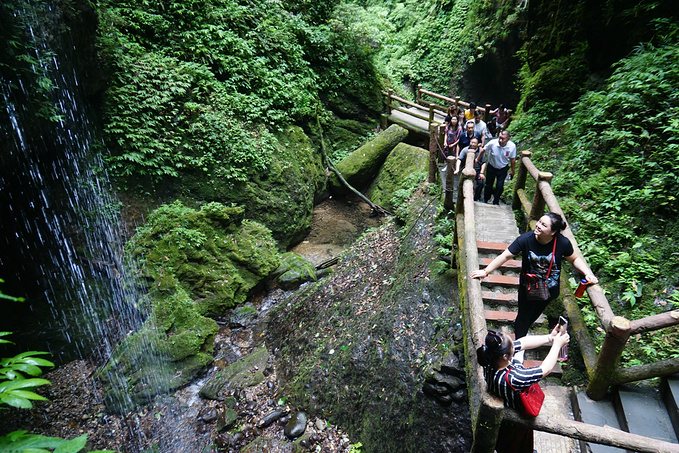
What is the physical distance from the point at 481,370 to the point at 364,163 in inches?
440

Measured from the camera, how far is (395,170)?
13070mm

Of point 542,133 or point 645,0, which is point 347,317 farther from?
point 645,0

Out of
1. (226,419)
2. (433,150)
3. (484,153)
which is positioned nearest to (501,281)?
(484,153)

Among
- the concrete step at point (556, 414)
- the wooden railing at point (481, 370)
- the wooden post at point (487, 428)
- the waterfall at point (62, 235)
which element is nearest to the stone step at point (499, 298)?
the wooden railing at point (481, 370)

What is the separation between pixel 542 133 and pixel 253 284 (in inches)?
341

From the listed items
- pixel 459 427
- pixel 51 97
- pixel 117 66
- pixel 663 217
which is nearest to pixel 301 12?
pixel 117 66

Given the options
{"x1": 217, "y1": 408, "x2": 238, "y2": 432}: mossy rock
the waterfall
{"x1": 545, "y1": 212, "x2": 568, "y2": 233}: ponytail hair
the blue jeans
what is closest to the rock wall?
{"x1": 217, "y1": 408, "x2": 238, "y2": 432}: mossy rock

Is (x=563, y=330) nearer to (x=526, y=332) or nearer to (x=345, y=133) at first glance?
(x=526, y=332)

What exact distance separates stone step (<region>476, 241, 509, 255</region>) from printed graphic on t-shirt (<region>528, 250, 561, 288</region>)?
5.58 ft

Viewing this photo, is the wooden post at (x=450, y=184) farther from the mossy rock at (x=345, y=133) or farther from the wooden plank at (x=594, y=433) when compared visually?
the mossy rock at (x=345, y=133)

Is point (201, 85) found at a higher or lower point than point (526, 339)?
higher

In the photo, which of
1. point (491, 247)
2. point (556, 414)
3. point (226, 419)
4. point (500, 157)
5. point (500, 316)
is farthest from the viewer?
point (226, 419)

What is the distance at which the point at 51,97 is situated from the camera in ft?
25.0

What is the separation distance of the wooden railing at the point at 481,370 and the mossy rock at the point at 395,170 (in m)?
6.81
